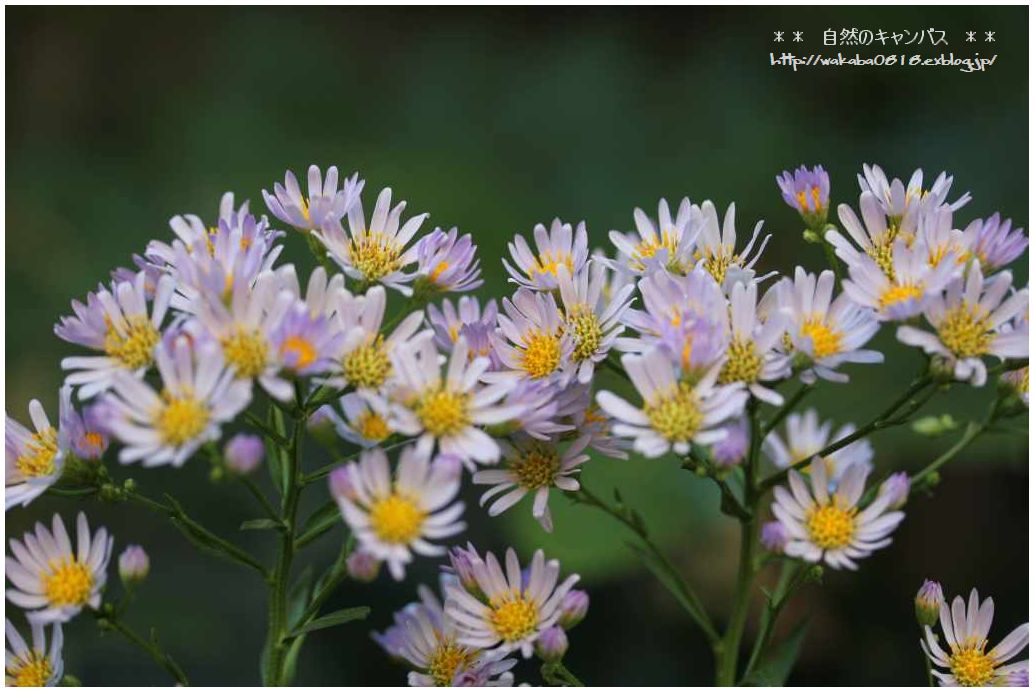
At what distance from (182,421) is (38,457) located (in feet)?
1.51

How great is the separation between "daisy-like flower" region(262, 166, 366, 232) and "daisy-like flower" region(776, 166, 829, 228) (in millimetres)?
793

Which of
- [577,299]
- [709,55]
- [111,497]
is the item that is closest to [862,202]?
[577,299]

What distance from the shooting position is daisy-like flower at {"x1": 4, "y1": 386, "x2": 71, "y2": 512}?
1.98 m

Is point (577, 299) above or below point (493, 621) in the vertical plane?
above

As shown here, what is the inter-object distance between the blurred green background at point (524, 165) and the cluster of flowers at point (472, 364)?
3.97 ft

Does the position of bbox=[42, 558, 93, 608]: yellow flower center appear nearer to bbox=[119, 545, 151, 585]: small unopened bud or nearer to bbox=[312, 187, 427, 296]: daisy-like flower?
bbox=[119, 545, 151, 585]: small unopened bud

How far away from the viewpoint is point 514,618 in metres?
2.04

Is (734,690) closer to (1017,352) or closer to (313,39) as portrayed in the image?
(1017,352)

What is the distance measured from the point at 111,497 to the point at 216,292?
0.42m

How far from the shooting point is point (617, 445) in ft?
7.08

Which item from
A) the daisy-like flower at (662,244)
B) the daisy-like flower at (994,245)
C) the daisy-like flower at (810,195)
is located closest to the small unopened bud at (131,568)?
the daisy-like flower at (662,244)

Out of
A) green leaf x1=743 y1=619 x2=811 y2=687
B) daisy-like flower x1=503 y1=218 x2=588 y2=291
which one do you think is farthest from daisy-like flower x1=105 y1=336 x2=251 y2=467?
green leaf x1=743 y1=619 x2=811 y2=687

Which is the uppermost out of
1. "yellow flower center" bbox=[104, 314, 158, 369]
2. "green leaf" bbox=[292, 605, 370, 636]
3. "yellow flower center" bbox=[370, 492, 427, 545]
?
"yellow flower center" bbox=[104, 314, 158, 369]

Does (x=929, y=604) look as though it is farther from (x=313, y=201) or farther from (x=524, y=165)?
(x=524, y=165)
